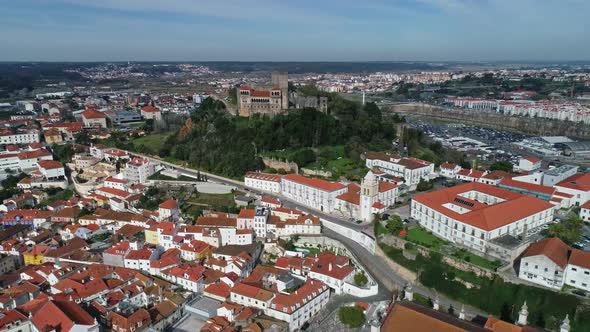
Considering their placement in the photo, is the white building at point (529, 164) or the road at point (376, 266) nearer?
the road at point (376, 266)

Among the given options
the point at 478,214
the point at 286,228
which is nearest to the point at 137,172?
the point at 286,228

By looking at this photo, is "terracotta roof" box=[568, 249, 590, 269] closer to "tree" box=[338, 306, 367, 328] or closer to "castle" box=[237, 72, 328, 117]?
"tree" box=[338, 306, 367, 328]

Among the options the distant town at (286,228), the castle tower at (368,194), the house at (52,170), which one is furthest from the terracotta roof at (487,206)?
the house at (52,170)

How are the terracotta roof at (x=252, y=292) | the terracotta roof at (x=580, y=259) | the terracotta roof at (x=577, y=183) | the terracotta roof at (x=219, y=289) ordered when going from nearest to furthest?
the terracotta roof at (x=580, y=259) → the terracotta roof at (x=252, y=292) → the terracotta roof at (x=219, y=289) → the terracotta roof at (x=577, y=183)

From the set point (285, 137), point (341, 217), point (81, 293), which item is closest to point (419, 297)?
point (341, 217)

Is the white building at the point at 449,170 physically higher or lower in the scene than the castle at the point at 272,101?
lower

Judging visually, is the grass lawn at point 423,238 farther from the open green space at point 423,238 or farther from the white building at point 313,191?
the white building at point 313,191

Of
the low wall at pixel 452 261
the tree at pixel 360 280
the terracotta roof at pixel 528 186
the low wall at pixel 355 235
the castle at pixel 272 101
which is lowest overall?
the tree at pixel 360 280

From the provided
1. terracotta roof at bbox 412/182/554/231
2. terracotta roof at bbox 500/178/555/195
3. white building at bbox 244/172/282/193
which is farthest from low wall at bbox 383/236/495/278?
white building at bbox 244/172/282/193
